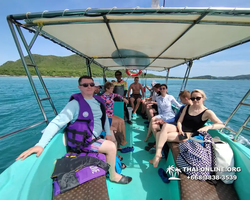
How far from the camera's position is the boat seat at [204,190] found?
1119mm

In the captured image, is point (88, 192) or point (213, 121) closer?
point (88, 192)

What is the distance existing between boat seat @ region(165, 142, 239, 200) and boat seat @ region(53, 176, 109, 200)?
2.46 feet

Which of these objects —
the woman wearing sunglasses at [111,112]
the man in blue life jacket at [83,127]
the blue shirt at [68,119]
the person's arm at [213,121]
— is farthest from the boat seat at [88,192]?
the person's arm at [213,121]

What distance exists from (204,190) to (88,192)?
3.63ft

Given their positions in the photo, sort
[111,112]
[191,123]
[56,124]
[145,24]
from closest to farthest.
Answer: [56,124]
[145,24]
[191,123]
[111,112]

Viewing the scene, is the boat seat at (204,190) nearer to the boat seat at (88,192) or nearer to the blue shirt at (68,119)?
the boat seat at (88,192)

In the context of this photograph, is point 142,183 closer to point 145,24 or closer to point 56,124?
point 56,124

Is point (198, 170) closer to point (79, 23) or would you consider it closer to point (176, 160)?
point (176, 160)

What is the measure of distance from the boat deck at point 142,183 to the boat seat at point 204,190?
147 millimetres

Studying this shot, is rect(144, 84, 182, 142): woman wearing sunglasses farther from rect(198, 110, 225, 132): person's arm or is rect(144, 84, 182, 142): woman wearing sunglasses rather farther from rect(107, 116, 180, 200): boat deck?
rect(198, 110, 225, 132): person's arm

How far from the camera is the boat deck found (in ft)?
4.84

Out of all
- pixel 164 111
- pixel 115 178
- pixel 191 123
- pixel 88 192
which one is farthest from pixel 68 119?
pixel 164 111

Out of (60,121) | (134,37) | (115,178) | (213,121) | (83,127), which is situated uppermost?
(134,37)

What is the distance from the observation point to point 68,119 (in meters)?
1.40
